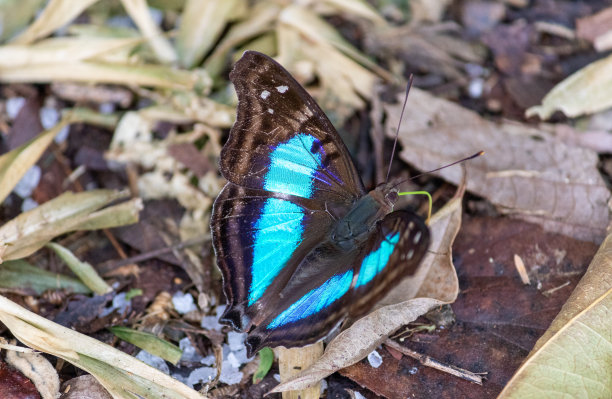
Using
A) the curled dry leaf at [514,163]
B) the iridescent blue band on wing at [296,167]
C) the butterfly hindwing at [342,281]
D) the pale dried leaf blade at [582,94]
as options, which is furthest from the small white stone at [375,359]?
the pale dried leaf blade at [582,94]

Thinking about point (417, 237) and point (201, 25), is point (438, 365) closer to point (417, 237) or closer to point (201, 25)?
point (417, 237)

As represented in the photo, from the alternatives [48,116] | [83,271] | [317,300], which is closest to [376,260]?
[317,300]

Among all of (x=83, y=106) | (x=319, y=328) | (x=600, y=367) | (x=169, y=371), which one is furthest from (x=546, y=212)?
(x=83, y=106)

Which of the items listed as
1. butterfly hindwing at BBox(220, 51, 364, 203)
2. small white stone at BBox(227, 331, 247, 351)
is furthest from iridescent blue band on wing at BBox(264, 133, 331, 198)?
small white stone at BBox(227, 331, 247, 351)

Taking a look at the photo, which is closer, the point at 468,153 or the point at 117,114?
the point at 468,153

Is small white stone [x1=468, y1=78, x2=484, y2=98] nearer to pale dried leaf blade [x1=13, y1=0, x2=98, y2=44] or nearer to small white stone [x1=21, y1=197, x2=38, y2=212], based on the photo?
pale dried leaf blade [x1=13, y1=0, x2=98, y2=44]

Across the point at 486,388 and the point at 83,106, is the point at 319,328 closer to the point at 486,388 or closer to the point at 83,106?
the point at 486,388
